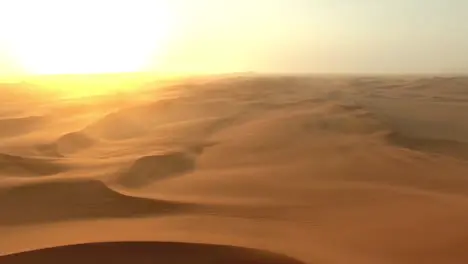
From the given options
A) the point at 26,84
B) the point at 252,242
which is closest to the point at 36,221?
the point at 252,242

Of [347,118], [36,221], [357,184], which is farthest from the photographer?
[347,118]

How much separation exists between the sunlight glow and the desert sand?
4.19 ft

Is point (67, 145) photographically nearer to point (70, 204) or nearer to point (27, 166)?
point (27, 166)

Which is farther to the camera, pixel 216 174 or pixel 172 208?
pixel 216 174

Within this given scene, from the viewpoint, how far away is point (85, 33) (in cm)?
327

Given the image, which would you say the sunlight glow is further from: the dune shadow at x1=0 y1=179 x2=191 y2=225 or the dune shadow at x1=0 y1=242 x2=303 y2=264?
the dune shadow at x1=0 y1=242 x2=303 y2=264

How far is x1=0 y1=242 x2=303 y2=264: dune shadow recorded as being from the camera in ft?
2.31

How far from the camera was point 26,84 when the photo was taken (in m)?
2.60

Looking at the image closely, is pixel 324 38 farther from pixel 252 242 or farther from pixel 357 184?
pixel 252 242

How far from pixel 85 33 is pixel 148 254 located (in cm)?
274

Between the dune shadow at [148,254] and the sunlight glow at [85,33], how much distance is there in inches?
105

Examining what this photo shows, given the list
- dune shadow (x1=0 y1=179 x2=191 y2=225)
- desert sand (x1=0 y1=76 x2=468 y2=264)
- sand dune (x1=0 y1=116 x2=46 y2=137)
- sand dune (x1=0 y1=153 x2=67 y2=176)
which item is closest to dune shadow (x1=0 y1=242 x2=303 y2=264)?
desert sand (x1=0 y1=76 x2=468 y2=264)

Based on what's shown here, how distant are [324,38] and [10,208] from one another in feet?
8.88

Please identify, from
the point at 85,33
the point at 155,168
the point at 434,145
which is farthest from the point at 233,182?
the point at 85,33
